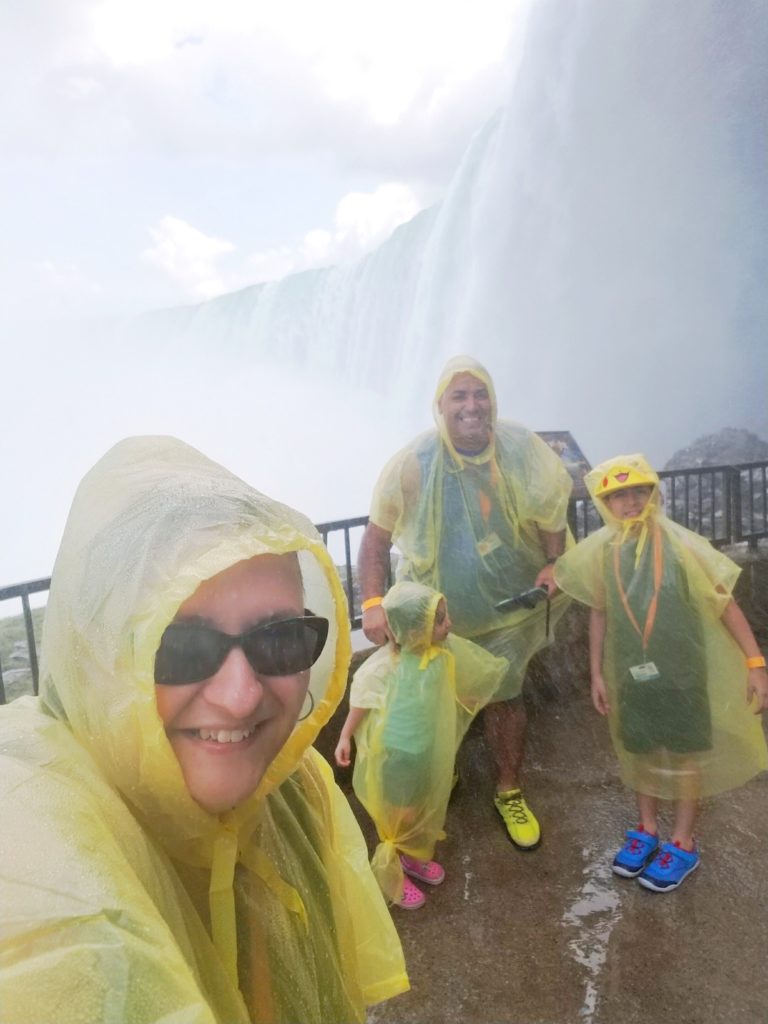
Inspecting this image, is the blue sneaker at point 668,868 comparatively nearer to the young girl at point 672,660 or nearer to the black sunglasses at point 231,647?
the young girl at point 672,660

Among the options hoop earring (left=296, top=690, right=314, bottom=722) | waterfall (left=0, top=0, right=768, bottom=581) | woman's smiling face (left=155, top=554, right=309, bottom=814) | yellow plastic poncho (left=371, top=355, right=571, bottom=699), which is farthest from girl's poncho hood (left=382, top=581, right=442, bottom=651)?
waterfall (left=0, top=0, right=768, bottom=581)

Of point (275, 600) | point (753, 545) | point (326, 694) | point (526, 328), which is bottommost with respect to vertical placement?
point (753, 545)

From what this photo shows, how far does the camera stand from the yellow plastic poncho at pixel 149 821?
0.88 ft

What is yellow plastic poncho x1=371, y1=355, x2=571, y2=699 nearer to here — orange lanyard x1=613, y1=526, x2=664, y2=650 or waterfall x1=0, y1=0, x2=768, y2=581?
orange lanyard x1=613, y1=526, x2=664, y2=650

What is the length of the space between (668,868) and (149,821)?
1.26m

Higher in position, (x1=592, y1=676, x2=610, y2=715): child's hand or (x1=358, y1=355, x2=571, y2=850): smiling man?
(x1=358, y1=355, x2=571, y2=850): smiling man

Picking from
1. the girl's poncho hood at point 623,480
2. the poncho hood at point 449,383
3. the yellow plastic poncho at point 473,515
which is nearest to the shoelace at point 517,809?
the yellow plastic poncho at point 473,515

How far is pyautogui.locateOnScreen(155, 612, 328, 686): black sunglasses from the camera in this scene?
40cm

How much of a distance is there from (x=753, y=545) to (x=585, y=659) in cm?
108

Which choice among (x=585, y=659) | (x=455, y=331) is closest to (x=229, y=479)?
(x=585, y=659)

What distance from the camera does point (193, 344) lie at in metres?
7.65

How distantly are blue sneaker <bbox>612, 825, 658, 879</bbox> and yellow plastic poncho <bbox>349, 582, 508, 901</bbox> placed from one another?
15.2 inches

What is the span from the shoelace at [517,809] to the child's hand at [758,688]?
22.0 inches

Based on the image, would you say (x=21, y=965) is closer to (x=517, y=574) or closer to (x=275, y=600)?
(x=275, y=600)
